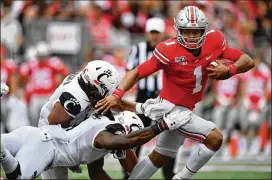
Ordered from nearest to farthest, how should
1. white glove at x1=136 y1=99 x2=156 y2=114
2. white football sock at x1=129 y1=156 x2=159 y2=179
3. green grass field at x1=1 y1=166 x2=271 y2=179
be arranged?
white glove at x1=136 y1=99 x2=156 y2=114 < white football sock at x1=129 y1=156 x2=159 y2=179 < green grass field at x1=1 y1=166 x2=271 y2=179

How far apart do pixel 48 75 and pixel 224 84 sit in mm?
3282

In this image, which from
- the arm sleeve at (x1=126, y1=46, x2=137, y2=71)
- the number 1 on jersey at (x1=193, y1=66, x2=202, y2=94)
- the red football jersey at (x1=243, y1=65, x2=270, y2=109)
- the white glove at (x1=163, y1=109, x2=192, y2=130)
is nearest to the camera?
the white glove at (x1=163, y1=109, x2=192, y2=130)

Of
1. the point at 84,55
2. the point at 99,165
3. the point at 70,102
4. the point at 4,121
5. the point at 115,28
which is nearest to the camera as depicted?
the point at 70,102

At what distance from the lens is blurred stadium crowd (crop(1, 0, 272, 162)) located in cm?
1267

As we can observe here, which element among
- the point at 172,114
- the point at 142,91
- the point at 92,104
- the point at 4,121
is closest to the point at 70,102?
the point at 92,104

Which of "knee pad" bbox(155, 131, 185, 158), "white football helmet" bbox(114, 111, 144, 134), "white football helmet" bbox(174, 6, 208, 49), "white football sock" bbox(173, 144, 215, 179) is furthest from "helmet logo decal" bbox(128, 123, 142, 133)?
"white football helmet" bbox(174, 6, 208, 49)

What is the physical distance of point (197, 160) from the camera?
7.34m

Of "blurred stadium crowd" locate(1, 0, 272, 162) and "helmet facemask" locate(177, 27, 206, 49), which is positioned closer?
"helmet facemask" locate(177, 27, 206, 49)

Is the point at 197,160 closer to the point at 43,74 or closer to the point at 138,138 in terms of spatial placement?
the point at 138,138

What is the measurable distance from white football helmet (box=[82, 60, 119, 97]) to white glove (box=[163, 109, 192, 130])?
51cm

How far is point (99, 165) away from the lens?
7461 millimetres

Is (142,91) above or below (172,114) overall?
below

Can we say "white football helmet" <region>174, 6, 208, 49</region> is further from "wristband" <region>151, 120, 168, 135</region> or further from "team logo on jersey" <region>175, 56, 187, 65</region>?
"wristband" <region>151, 120, 168, 135</region>

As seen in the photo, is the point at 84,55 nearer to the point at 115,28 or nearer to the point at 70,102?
the point at 115,28
